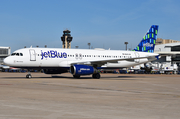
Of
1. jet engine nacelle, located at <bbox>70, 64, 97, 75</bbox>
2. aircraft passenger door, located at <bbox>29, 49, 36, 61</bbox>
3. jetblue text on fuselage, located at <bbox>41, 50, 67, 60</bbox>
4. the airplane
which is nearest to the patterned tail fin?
the airplane

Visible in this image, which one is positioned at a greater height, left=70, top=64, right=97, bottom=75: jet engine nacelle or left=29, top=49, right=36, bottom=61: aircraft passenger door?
left=29, top=49, right=36, bottom=61: aircraft passenger door

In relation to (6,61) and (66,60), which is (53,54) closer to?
(66,60)

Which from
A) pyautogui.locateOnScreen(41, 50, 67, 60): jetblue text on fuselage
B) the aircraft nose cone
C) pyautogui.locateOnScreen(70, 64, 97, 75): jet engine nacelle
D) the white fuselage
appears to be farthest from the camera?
pyautogui.locateOnScreen(41, 50, 67, 60): jetblue text on fuselage

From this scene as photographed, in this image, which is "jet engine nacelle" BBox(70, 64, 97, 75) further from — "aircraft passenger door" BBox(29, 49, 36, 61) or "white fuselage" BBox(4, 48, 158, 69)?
"aircraft passenger door" BBox(29, 49, 36, 61)

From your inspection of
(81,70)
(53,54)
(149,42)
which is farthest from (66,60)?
(149,42)

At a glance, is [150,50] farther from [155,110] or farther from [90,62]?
[155,110]

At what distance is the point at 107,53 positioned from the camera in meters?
35.9

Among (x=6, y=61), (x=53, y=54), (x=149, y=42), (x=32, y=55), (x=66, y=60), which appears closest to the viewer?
(x=6, y=61)

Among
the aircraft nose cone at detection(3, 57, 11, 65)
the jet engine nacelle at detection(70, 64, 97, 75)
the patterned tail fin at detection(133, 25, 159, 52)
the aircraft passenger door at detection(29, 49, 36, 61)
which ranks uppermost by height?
the patterned tail fin at detection(133, 25, 159, 52)

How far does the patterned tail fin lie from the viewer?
41312mm

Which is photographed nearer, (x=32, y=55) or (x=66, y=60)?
(x=32, y=55)

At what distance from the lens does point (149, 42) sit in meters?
41.8

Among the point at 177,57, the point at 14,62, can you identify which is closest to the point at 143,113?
the point at 14,62

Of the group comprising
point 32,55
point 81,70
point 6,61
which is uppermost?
point 32,55
